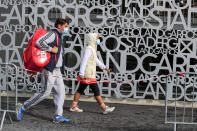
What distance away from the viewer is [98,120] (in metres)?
6.72

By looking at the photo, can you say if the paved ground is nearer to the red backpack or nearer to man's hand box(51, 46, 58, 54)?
the red backpack

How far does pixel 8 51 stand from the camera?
8641 mm

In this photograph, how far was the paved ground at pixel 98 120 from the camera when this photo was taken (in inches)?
239

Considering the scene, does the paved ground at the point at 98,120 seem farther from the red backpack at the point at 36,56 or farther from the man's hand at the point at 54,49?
the man's hand at the point at 54,49

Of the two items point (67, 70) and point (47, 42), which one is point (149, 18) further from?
point (47, 42)

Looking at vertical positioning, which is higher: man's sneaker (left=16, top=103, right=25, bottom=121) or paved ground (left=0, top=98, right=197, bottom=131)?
man's sneaker (left=16, top=103, right=25, bottom=121)

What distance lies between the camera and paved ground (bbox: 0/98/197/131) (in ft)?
19.9

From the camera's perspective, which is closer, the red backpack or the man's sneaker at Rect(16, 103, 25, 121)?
the red backpack

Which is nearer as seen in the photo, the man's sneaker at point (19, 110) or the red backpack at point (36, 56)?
the red backpack at point (36, 56)

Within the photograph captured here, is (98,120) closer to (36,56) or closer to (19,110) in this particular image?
(19,110)

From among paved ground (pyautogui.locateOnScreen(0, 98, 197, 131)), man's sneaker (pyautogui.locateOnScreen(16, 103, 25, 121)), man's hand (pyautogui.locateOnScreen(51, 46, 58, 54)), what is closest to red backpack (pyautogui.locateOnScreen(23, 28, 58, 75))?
man's hand (pyautogui.locateOnScreen(51, 46, 58, 54))

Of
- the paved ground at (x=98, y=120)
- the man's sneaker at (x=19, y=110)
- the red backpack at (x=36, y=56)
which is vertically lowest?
the paved ground at (x=98, y=120)

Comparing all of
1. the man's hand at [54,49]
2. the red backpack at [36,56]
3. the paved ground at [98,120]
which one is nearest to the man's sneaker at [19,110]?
the paved ground at [98,120]

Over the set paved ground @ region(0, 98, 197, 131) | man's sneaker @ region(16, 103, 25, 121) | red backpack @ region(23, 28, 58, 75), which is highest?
red backpack @ region(23, 28, 58, 75)
